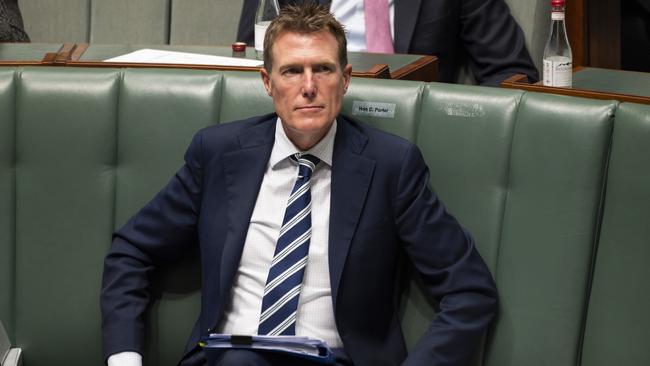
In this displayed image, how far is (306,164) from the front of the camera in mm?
1974

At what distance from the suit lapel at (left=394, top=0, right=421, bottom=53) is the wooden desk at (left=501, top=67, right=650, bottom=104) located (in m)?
0.64

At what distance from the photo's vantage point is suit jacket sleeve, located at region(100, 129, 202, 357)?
204cm

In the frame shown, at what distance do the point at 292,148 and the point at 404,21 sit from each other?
1.01 m

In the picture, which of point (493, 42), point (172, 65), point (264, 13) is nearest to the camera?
point (172, 65)

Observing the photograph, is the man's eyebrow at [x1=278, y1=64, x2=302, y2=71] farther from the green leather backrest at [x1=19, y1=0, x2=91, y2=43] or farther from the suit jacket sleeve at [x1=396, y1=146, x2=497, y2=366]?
the green leather backrest at [x1=19, y1=0, x2=91, y2=43]

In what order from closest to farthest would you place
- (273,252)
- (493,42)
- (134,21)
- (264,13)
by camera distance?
(273,252) < (264,13) < (493,42) < (134,21)

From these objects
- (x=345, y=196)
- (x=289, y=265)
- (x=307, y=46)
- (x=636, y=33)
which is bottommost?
(x=289, y=265)

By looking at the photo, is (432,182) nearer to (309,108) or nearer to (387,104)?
(387,104)

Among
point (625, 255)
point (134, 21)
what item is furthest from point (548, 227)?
point (134, 21)

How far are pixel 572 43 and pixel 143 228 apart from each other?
138 centimetres

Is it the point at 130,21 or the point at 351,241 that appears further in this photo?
the point at 130,21

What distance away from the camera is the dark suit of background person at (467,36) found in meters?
2.80

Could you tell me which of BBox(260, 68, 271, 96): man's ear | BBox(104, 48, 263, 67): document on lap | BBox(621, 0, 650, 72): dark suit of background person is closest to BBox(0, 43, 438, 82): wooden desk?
BBox(104, 48, 263, 67): document on lap

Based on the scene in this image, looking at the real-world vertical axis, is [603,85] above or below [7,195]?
above
